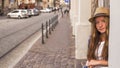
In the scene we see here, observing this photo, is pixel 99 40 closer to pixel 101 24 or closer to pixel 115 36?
pixel 101 24

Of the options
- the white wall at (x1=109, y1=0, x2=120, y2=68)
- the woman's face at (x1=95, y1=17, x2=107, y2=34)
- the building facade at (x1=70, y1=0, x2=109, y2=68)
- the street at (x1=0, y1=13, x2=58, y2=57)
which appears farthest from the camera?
the street at (x1=0, y1=13, x2=58, y2=57)

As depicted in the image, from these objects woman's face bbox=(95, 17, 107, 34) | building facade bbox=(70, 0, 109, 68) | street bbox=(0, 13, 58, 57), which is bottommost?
street bbox=(0, 13, 58, 57)

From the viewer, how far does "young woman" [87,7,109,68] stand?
3594 millimetres

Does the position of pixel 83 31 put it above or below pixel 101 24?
below

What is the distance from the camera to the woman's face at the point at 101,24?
11.7 ft

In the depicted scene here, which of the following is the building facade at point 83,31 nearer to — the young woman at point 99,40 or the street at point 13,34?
the street at point 13,34

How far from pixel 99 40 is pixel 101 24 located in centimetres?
25

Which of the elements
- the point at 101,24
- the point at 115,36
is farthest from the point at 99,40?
the point at 115,36

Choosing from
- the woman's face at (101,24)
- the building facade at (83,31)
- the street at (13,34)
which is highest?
the woman's face at (101,24)

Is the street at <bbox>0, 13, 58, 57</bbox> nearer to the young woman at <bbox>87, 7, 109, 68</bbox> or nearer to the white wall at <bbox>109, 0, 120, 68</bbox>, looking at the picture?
the young woman at <bbox>87, 7, 109, 68</bbox>

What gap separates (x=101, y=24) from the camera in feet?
11.7

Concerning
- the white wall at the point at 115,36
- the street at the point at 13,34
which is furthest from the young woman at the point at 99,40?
the street at the point at 13,34

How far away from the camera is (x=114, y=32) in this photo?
2.28m

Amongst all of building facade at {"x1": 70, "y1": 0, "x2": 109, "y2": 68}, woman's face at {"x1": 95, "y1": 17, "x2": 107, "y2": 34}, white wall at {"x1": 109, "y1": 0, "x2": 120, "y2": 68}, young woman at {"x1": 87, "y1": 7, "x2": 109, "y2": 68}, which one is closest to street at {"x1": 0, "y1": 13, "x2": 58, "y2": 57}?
building facade at {"x1": 70, "y1": 0, "x2": 109, "y2": 68}
